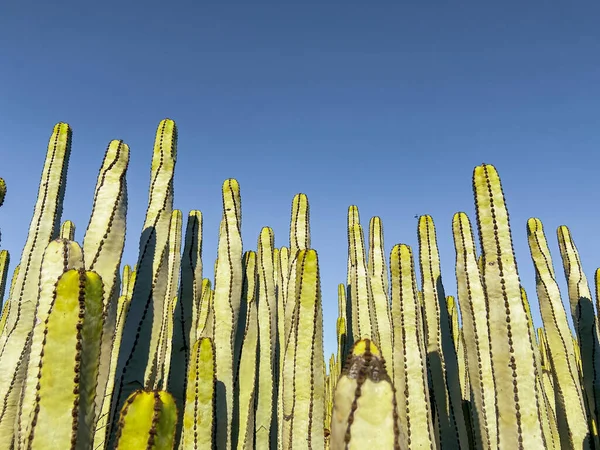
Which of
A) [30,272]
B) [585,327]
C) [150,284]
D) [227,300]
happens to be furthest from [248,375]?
[585,327]

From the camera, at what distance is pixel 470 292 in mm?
4379

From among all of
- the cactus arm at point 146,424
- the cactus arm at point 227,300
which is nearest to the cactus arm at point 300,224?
the cactus arm at point 227,300

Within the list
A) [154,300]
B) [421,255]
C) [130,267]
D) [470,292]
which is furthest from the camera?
[130,267]

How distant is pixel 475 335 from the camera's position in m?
4.02

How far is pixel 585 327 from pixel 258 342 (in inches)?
145

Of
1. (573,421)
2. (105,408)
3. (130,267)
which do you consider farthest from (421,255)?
(130,267)

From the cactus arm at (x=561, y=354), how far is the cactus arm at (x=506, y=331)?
2.54 metres

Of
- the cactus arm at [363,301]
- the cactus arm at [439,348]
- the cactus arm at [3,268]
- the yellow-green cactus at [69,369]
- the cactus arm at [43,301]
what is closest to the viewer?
the yellow-green cactus at [69,369]

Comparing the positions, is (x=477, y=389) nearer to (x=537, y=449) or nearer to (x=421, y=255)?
(x=537, y=449)

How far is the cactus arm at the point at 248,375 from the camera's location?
4.64 metres

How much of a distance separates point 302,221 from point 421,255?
1.48 meters

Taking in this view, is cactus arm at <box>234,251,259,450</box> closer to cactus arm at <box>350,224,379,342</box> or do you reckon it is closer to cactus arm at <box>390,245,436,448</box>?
cactus arm at <box>350,224,379,342</box>

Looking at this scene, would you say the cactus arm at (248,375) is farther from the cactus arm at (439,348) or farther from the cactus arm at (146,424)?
the cactus arm at (146,424)

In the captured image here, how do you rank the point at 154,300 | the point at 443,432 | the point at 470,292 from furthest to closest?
1. the point at 443,432
2. the point at 470,292
3. the point at 154,300
